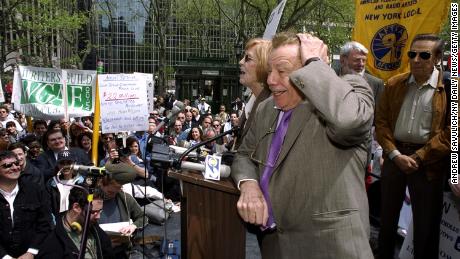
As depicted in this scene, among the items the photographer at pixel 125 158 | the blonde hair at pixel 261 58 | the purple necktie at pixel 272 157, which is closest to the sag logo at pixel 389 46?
the blonde hair at pixel 261 58

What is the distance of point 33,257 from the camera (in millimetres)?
3904

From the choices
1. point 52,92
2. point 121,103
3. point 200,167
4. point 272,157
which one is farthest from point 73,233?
point 52,92

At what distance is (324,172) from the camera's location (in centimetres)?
174

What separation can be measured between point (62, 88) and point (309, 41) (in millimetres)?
6825

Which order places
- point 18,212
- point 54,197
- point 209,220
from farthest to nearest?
1. point 54,197
2. point 18,212
3. point 209,220

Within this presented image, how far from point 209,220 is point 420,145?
80.9 inches

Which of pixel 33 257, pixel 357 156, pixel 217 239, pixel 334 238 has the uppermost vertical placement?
pixel 357 156

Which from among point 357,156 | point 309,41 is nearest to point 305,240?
point 357,156

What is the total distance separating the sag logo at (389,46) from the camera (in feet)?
15.1

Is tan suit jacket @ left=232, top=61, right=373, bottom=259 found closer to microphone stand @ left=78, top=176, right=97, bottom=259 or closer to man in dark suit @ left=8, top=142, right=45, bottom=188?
microphone stand @ left=78, top=176, right=97, bottom=259

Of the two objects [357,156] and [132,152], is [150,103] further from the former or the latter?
[357,156]

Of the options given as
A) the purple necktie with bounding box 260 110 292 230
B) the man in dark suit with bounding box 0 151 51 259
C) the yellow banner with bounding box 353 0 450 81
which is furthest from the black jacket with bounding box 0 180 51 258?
the yellow banner with bounding box 353 0 450 81

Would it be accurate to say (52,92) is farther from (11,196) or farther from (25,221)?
(25,221)

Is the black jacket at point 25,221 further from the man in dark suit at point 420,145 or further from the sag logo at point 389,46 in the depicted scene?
the sag logo at point 389,46
